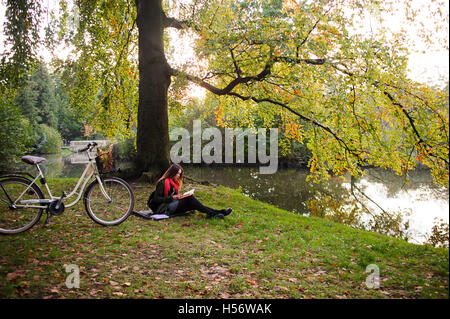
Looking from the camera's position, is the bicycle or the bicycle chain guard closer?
the bicycle

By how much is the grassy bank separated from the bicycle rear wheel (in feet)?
0.53

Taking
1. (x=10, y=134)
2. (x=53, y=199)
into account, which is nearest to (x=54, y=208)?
(x=53, y=199)

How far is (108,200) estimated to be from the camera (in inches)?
203

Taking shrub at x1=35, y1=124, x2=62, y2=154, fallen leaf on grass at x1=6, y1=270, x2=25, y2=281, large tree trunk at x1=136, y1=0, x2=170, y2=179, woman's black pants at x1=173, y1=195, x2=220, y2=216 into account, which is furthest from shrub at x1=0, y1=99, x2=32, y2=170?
shrub at x1=35, y1=124, x2=62, y2=154

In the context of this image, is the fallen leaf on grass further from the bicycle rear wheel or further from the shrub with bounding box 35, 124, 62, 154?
the shrub with bounding box 35, 124, 62, 154

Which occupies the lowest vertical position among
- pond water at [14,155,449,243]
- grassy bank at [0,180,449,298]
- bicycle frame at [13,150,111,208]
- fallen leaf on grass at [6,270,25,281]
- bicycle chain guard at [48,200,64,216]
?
pond water at [14,155,449,243]

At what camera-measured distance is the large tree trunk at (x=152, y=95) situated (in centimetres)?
895

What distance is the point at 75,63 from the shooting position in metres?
11.5

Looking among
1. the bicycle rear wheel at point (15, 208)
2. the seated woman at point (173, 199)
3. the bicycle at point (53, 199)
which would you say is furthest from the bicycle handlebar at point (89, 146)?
the seated woman at point (173, 199)

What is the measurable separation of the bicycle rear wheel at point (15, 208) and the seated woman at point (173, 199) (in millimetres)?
2235

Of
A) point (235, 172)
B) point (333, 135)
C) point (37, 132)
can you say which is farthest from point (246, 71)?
point (37, 132)

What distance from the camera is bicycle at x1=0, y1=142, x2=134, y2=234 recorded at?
4.36 m

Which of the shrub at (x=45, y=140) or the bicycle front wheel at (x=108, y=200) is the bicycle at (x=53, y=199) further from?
the shrub at (x=45, y=140)
